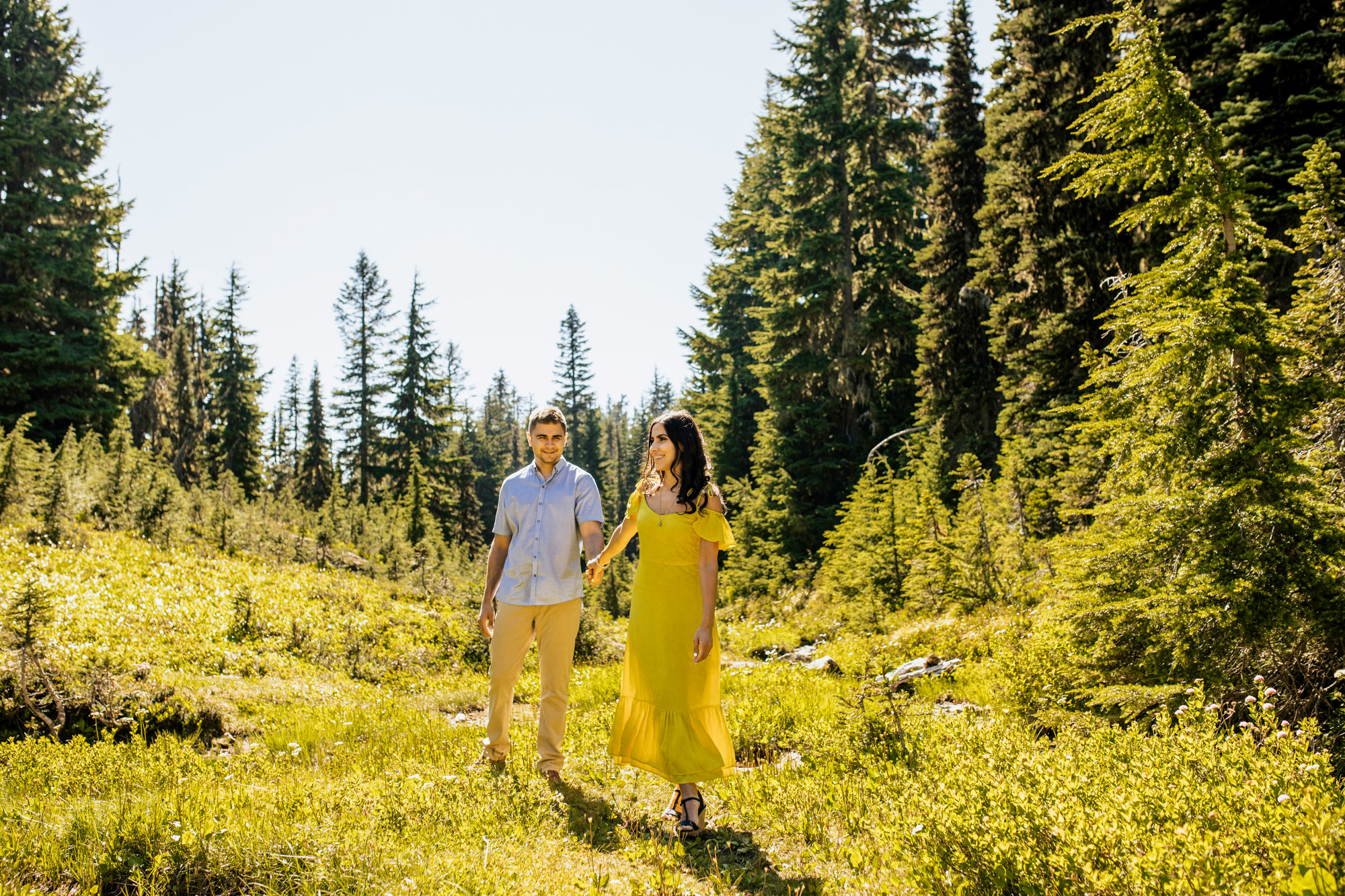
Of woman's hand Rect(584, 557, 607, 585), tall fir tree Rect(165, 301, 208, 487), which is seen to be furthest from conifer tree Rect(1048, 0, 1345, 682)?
tall fir tree Rect(165, 301, 208, 487)

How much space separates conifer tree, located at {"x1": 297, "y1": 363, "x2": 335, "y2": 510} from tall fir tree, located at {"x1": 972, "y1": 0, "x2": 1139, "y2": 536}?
3541 cm

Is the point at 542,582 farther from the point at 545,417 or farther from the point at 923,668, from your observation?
the point at 923,668

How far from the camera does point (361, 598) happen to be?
12.3 metres

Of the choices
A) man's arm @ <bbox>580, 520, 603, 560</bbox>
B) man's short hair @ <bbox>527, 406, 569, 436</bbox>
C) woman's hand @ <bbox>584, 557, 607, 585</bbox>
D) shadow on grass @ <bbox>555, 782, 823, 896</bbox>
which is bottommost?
shadow on grass @ <bbox>555, 782, 823, 896</bbox>

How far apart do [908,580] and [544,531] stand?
8.37 m

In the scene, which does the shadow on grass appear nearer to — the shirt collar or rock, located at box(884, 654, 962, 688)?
the shirt collar

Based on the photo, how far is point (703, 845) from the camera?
3.95 metres

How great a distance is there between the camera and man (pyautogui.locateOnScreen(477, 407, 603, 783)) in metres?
5.02

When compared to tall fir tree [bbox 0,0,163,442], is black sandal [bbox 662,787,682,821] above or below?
below

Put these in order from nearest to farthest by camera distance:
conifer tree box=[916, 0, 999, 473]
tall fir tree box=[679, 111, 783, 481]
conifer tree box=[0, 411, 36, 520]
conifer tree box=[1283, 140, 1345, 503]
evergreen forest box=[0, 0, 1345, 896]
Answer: evergreen forest box=[0, 0, 1345, 896], conifer tree box=[1283, 140, 1345, 503], conifer tree box=[0, 411, 36, 520], conifer tree box=[916, 0, 999, 473], tall fir tree box=[679, 111, 783, 481]

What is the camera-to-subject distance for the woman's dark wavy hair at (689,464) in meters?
4.35

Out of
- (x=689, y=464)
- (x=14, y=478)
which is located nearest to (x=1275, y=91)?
(x=689, y=464)

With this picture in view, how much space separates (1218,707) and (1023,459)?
877 cm

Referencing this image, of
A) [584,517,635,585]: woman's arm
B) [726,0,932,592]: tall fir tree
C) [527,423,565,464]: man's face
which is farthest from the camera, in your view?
[726,0,932,592]: tall fir tree
